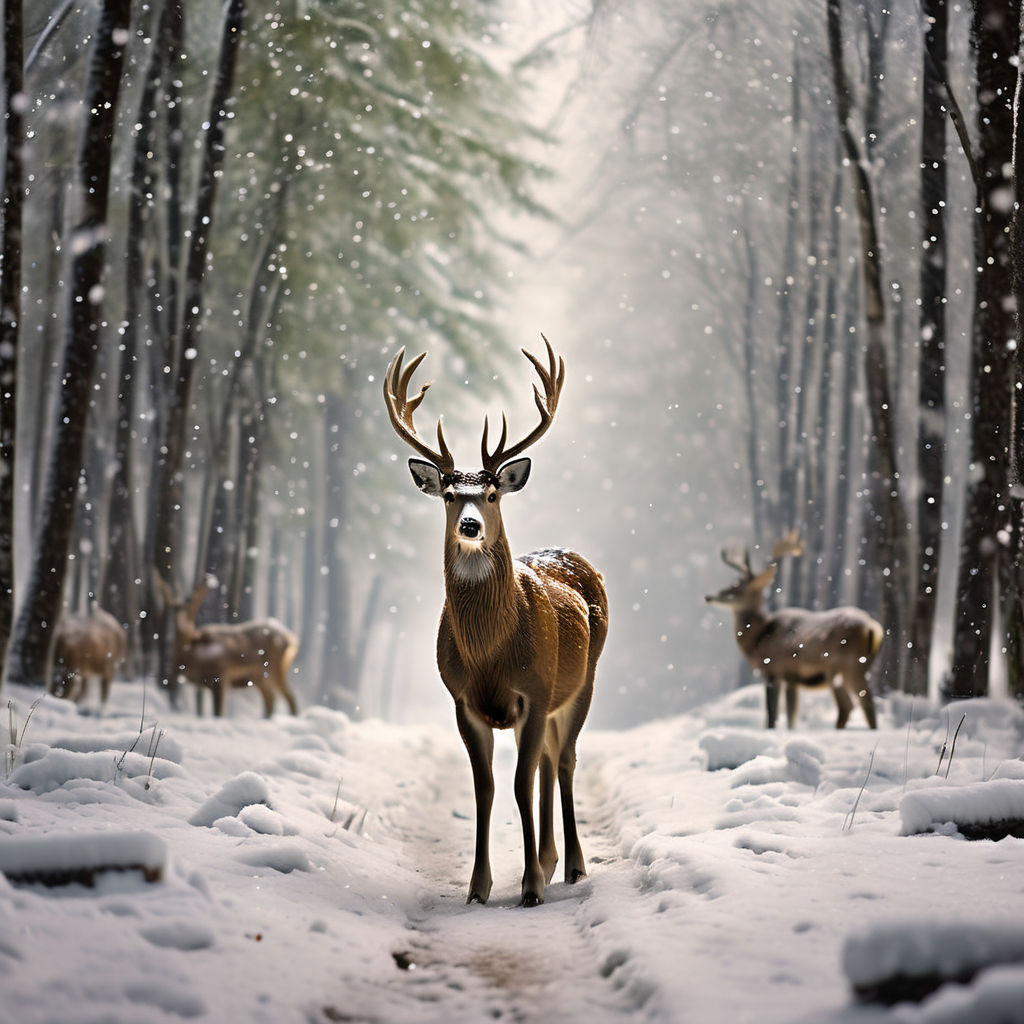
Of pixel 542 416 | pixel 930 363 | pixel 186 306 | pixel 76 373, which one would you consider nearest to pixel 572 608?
pixel 542 416

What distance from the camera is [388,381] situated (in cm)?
677

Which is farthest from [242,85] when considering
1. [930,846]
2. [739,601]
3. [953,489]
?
[953,489]

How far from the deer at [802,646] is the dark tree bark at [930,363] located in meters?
0.58

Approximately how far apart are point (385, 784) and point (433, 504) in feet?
60.4

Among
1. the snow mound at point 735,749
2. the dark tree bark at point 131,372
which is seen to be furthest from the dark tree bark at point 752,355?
the snow mound at point 735,749

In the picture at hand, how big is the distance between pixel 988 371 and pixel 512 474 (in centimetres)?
576

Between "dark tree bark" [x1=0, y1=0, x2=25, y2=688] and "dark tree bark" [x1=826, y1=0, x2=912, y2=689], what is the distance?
8911 mm

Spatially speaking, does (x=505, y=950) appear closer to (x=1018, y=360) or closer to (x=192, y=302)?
(x=1018, y=360)

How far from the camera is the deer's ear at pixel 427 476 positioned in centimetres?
616

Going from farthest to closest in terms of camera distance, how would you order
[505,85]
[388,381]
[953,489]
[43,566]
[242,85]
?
[953,489], [505,85], [242,85], [43,566], [388,381]

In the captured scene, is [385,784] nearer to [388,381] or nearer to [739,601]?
[388,381]

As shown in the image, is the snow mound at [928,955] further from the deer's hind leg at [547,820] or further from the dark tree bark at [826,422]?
the dark tree bark at [826,422]

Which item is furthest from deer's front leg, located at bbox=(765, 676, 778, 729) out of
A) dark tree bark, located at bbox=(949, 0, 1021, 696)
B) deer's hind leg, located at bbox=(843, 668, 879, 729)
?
dark tree bark, located at bbox=(949, 0, 1021, 696)

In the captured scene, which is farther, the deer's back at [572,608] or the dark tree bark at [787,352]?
the dark tree bark at [787,352]
